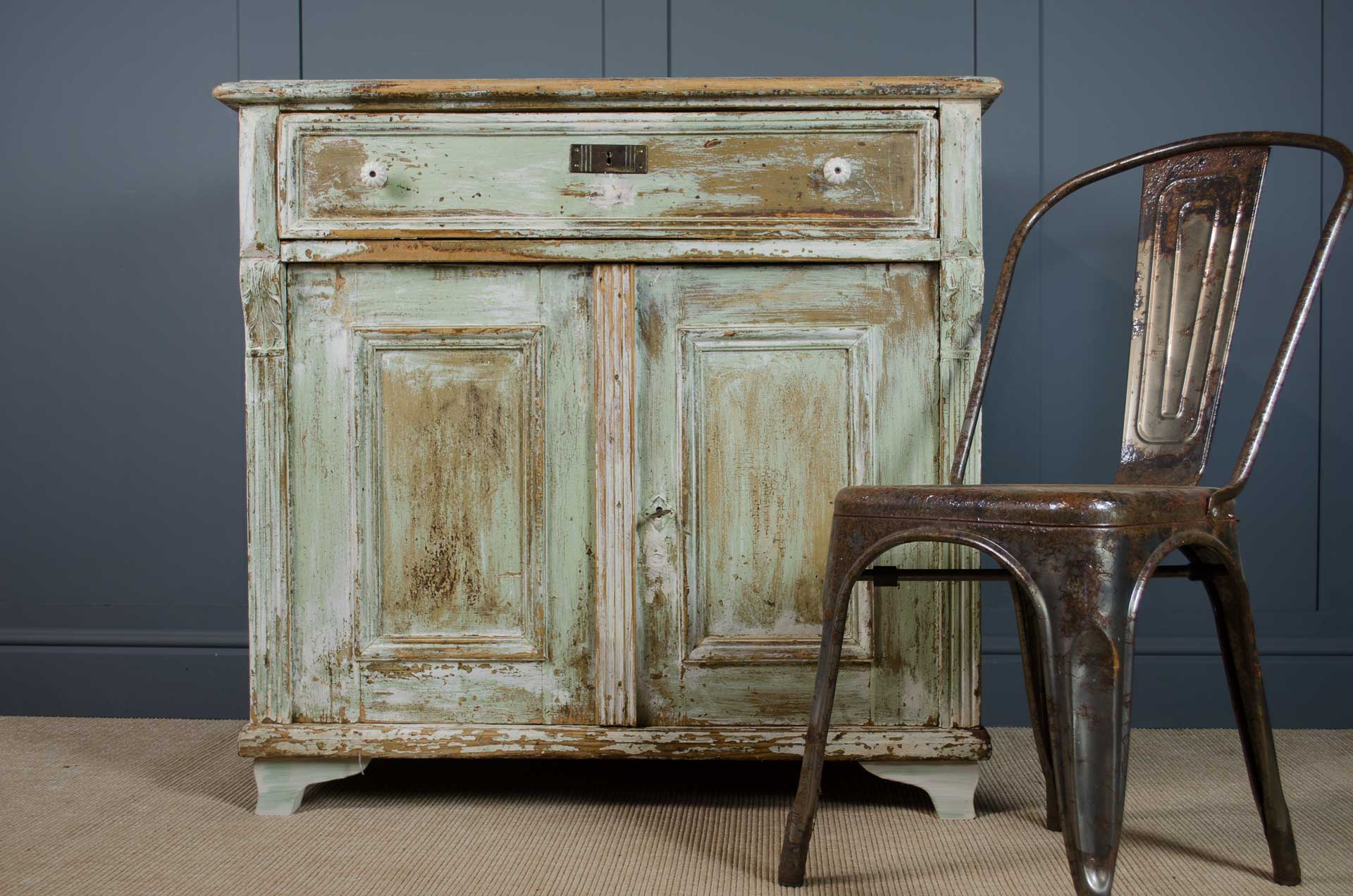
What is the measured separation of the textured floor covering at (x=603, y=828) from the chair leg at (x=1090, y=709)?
297 mm

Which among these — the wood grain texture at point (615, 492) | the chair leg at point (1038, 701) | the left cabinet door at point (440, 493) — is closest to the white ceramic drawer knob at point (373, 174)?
the left cabinet door at point (440, 493)

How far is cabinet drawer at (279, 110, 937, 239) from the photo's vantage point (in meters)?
1.45

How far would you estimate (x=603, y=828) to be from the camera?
4.64 ft

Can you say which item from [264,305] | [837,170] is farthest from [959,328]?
[264,305]

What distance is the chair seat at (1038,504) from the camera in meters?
0.99

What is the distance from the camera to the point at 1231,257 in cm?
129

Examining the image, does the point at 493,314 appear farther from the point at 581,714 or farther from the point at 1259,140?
the point at 1259,140

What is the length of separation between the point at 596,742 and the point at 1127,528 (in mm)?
816

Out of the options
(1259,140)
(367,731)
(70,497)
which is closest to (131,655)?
(70,497)

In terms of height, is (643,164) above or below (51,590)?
above

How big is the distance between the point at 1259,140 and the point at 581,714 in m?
1.20

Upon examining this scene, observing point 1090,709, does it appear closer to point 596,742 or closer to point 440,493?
point 596,742

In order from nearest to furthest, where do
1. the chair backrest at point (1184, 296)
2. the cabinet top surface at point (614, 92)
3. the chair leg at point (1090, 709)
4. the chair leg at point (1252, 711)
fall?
the chair leg at point (1090, 709) → the chair leg at point (1252, 711) → the chair backrest at point (1184, 296) → the cabinet top surface at point (614, 92)

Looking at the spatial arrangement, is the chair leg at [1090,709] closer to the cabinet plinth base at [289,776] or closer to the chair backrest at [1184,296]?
the chair backrest at [1184,296]
